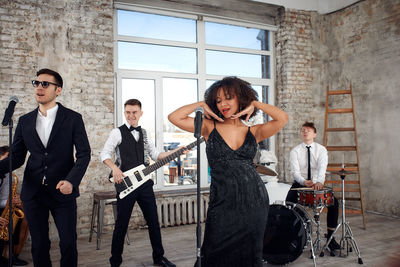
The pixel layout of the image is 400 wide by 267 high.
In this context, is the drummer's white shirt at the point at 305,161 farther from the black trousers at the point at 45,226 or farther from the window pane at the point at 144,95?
the black trousers at the point at 45,226

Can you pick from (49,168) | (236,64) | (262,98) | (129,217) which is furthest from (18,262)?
(262,98)

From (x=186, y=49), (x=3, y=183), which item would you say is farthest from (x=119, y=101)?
(x=3, y=183)

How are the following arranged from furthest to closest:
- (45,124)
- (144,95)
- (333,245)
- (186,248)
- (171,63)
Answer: (171,63) < (144,95) < (186,248) < (333,245) < (45,124)

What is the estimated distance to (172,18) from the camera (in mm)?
5777

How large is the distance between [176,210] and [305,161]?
2.27 meters

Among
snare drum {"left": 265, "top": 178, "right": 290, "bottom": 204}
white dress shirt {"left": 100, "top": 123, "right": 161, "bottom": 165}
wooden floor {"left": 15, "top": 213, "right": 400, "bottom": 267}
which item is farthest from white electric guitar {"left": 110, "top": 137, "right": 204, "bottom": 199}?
snare drum {"left": 265, "top": 178, "right": 290, "bottom": 204}

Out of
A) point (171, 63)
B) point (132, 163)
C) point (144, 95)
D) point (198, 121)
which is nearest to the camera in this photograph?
point (198, 121)

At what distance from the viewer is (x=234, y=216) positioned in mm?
1907

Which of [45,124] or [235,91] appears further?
[45,124]

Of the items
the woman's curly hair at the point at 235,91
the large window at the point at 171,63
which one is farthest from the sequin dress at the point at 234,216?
the large window at the point at 171,63

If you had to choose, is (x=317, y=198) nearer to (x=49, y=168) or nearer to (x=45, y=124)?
(x=49, y=168)

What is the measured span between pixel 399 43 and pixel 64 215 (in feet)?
18.5

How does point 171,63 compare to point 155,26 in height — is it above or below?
below

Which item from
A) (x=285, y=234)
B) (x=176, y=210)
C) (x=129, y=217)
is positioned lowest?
(x=176, y=210)
